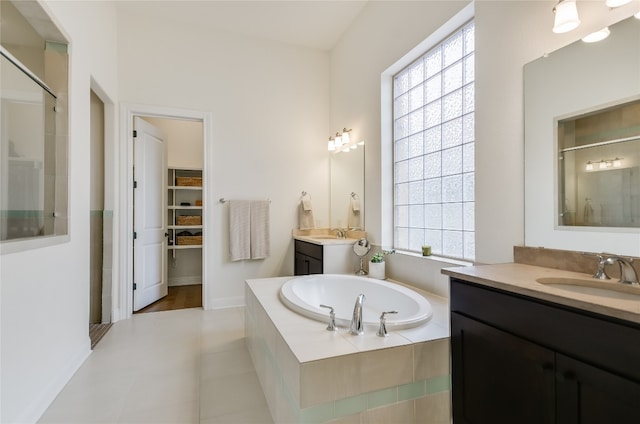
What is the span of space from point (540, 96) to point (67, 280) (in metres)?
3.07

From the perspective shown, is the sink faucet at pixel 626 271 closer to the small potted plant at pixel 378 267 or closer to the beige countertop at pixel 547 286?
the beige countertop at pixel 547 286

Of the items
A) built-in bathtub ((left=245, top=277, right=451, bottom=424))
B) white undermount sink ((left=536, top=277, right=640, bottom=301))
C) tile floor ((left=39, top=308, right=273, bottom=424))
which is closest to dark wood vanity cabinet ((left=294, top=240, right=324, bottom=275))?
tile floor ((left=39, top=308, right=273, bottom=424))

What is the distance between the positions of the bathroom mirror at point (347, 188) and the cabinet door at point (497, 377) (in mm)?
2064

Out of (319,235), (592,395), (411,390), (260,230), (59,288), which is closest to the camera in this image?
(592,395)

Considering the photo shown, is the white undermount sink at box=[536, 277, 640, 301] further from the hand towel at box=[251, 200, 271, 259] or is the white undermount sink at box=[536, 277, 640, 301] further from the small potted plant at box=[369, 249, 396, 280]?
the hand towel at box=[251, 200, 271, 259]

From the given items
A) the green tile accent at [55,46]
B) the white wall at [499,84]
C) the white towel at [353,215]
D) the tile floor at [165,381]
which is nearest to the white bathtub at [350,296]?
the white wall at [499,84]

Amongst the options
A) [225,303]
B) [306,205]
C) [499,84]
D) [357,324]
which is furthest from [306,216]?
[499,84]

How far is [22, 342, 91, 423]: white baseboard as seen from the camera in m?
1.62

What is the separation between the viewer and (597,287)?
1269 mm

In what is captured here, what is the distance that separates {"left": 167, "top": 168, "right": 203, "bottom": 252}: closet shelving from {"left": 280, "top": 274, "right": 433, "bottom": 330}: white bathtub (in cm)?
265

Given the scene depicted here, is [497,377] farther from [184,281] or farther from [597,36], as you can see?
[184,281]

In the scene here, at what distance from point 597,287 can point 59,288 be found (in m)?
2.88

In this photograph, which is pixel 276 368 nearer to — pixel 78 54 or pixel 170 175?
pixel 78 54

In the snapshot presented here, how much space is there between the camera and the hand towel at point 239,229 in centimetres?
368
